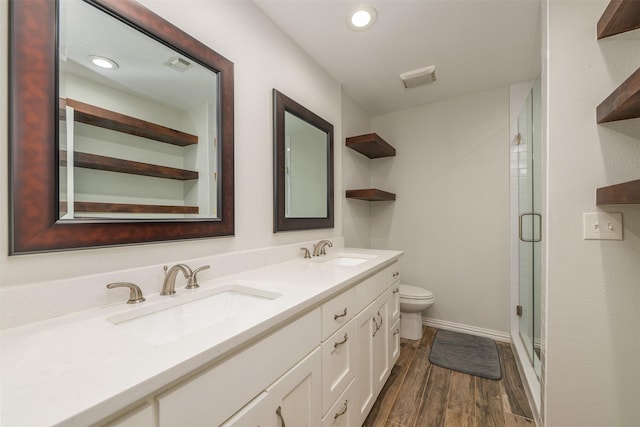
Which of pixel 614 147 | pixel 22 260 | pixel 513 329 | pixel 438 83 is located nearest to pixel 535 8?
pixel 438 83

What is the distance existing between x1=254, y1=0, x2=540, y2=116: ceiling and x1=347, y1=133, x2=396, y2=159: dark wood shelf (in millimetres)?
491

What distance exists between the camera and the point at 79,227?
827 millimetres

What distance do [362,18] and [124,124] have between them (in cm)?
146

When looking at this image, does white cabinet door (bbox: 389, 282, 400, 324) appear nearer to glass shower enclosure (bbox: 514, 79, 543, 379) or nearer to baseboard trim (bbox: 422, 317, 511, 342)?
glass shower enclosure (bbox: 514, 79, 543, 379)

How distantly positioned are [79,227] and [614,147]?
1989 mm

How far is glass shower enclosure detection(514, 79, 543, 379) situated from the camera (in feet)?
5.83

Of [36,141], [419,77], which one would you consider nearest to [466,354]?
[419,77]

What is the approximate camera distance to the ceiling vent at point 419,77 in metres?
2.16

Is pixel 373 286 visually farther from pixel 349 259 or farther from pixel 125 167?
pixel 125 167

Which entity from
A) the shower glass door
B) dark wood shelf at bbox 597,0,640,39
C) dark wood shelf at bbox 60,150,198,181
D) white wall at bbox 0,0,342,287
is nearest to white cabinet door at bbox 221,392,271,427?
white wall at bbox 0,0,342,287

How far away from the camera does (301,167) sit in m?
1.88

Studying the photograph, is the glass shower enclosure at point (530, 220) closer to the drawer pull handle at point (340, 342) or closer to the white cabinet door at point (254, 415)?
the drawer pull handle at point (340, 342)

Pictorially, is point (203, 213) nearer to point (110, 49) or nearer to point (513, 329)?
point (110, 49)

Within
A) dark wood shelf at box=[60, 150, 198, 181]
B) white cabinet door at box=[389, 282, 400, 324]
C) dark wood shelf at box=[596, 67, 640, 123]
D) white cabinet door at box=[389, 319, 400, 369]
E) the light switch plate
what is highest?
dark wood shelf at box=[596, 67, 640, 123]
